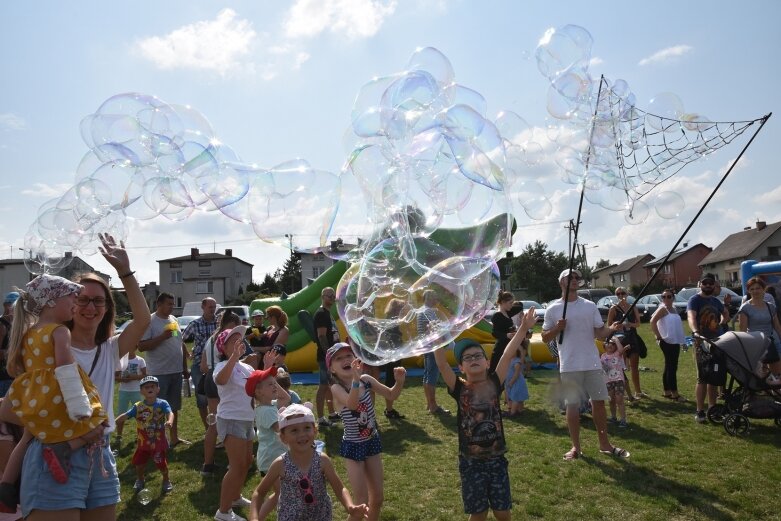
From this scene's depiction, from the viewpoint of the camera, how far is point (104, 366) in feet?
9.53

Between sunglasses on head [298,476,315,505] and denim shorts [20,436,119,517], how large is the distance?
1.00 meters

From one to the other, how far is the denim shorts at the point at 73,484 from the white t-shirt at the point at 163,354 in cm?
428

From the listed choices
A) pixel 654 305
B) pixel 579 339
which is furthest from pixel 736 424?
pixel 654 305

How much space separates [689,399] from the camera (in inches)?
335

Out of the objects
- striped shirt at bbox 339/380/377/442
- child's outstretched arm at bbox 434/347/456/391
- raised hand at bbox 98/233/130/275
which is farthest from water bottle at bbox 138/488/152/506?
child's outstretched arm at bbox 434/347/456/391

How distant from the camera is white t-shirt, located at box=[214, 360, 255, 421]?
4.57 meters

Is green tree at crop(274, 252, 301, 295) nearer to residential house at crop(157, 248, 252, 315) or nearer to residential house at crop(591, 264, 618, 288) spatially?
residential house at crop(157, 248, 252, 315)

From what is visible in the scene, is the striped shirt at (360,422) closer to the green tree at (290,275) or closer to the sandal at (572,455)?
the sandal at (572,455)

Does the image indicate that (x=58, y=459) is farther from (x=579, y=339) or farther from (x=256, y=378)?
(x=579, y=339)

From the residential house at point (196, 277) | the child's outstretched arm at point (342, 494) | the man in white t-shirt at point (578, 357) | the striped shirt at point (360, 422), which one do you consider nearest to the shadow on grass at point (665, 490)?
the man in white t-shirt at point (578, 357)

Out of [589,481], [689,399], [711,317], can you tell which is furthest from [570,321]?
[689,399]

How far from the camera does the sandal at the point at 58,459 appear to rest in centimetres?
245

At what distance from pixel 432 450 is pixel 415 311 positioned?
2760 mm

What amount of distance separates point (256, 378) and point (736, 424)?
536 centimetres
